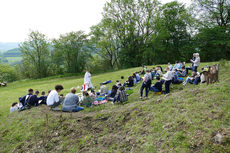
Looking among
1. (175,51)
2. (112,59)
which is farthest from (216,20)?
(112,59)

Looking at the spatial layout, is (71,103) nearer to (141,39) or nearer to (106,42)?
(106,42)

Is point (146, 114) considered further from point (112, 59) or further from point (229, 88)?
point (112, 59)

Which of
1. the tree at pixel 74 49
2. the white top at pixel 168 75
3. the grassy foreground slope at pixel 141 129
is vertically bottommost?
the grassy foreground slope at pixel 141 129

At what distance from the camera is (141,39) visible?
126 ft

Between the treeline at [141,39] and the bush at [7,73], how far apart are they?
1970 centimetres

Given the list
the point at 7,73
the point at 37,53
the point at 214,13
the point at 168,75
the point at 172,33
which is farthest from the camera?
the point at 7,73

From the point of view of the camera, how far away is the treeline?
1219 inches

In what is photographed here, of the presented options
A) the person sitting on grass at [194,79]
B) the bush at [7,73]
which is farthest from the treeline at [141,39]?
the person sitting on grass at [194,79]

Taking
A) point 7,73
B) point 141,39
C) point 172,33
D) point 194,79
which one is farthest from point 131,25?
point 7,73

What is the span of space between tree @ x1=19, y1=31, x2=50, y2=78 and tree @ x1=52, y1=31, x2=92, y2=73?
423 cm

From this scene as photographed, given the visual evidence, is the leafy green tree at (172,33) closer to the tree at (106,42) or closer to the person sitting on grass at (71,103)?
the tree at (106,42)

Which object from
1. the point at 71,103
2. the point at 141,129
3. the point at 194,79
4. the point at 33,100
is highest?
the point at 194,79

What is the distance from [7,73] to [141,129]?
73.8m

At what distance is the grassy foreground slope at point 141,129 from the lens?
3.76 meters
